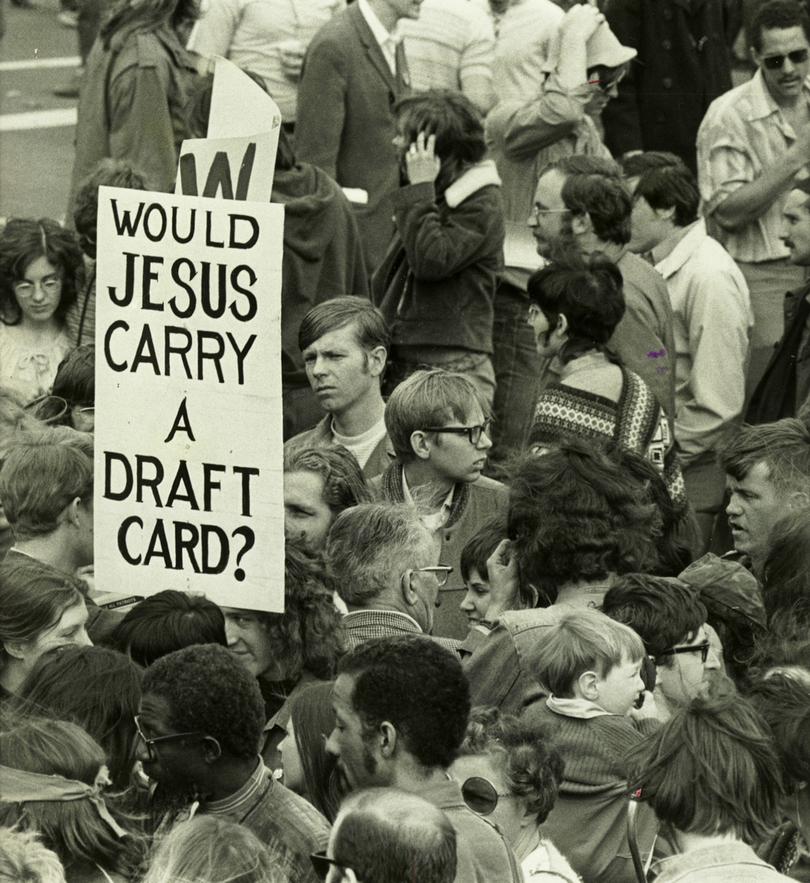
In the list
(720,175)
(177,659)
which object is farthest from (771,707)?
(720,175)

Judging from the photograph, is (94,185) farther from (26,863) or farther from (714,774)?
(26,863)

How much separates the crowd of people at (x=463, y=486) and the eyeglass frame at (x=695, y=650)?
1 cm

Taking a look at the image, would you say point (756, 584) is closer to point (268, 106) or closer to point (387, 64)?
point (268, 106)

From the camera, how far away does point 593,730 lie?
540 centimetres

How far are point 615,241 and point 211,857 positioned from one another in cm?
489

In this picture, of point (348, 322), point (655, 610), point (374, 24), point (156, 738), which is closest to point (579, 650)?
point (655, 610)

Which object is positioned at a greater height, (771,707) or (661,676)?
(771,707)

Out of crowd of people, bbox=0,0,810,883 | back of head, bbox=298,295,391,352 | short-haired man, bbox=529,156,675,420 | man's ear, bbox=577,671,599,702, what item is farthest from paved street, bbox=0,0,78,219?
man's ear, bbox=577,671,599,702

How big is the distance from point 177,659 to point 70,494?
1835 mm

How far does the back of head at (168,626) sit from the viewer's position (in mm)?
5934

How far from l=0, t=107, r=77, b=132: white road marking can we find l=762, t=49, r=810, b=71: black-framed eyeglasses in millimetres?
7889

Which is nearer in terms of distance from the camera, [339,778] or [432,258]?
[339,778]

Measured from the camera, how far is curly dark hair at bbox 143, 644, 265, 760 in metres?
4.98

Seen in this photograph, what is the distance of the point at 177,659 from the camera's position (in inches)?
200
